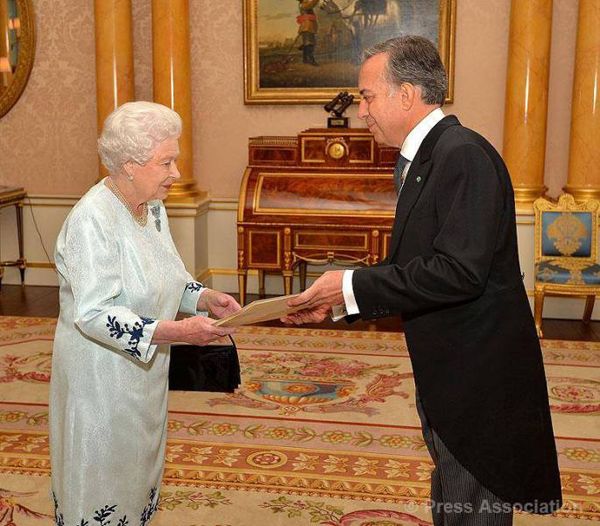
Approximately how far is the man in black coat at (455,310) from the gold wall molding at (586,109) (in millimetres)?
5087

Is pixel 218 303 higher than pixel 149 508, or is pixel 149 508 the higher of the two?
pixel 218 303

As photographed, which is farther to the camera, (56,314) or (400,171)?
(56,314)

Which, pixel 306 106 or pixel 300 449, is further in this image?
pixel 306 106

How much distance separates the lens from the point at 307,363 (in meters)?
5.64

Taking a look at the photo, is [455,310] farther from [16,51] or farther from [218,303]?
[16,51]

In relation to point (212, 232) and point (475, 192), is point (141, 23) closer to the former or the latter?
point (212, 232)

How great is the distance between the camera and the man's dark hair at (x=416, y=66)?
2240mm

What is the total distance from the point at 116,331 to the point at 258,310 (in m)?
0.40

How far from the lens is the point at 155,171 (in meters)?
2.41

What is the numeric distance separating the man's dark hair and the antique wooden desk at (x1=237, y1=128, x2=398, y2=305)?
441cm

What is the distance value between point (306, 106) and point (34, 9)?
2.92 meters

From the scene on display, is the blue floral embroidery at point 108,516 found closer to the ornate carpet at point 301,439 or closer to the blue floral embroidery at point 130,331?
the ornate carpet at point 301,439

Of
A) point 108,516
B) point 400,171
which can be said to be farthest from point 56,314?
point 400,171

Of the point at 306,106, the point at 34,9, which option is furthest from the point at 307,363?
the point at 34,9
